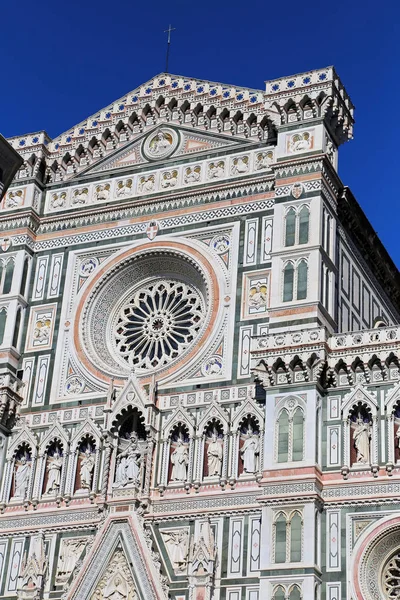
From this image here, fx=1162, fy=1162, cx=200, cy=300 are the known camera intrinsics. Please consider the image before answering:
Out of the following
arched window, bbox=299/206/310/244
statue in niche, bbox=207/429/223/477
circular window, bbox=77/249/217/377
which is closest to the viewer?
statue in niche, bbox=207/429/223/477

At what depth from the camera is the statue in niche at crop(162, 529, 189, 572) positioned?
2347 centimetres

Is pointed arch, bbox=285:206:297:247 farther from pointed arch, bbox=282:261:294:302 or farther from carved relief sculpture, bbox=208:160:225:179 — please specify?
carved relief sculpture, bbox=208:160:225:179

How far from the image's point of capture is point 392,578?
22.0 metres

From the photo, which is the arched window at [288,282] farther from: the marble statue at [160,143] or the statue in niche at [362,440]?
the marble statue at [160,143]

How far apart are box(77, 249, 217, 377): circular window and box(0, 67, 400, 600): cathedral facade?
0.05 meters

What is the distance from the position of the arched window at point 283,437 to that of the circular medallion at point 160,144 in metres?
8.41

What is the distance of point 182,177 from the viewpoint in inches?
1109

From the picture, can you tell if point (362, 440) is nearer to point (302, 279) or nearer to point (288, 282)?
point (302, 279)

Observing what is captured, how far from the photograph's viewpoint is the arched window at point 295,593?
2152 centimetres

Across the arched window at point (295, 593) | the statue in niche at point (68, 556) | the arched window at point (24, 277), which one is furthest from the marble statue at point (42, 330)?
the arched window at point (295, 593)

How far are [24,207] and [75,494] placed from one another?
7.80 m

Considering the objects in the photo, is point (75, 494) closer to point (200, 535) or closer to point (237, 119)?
point (200, 535)

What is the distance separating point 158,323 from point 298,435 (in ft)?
17.5

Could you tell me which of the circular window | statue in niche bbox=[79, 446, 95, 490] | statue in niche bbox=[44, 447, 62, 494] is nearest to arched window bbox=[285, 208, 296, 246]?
the circular window
